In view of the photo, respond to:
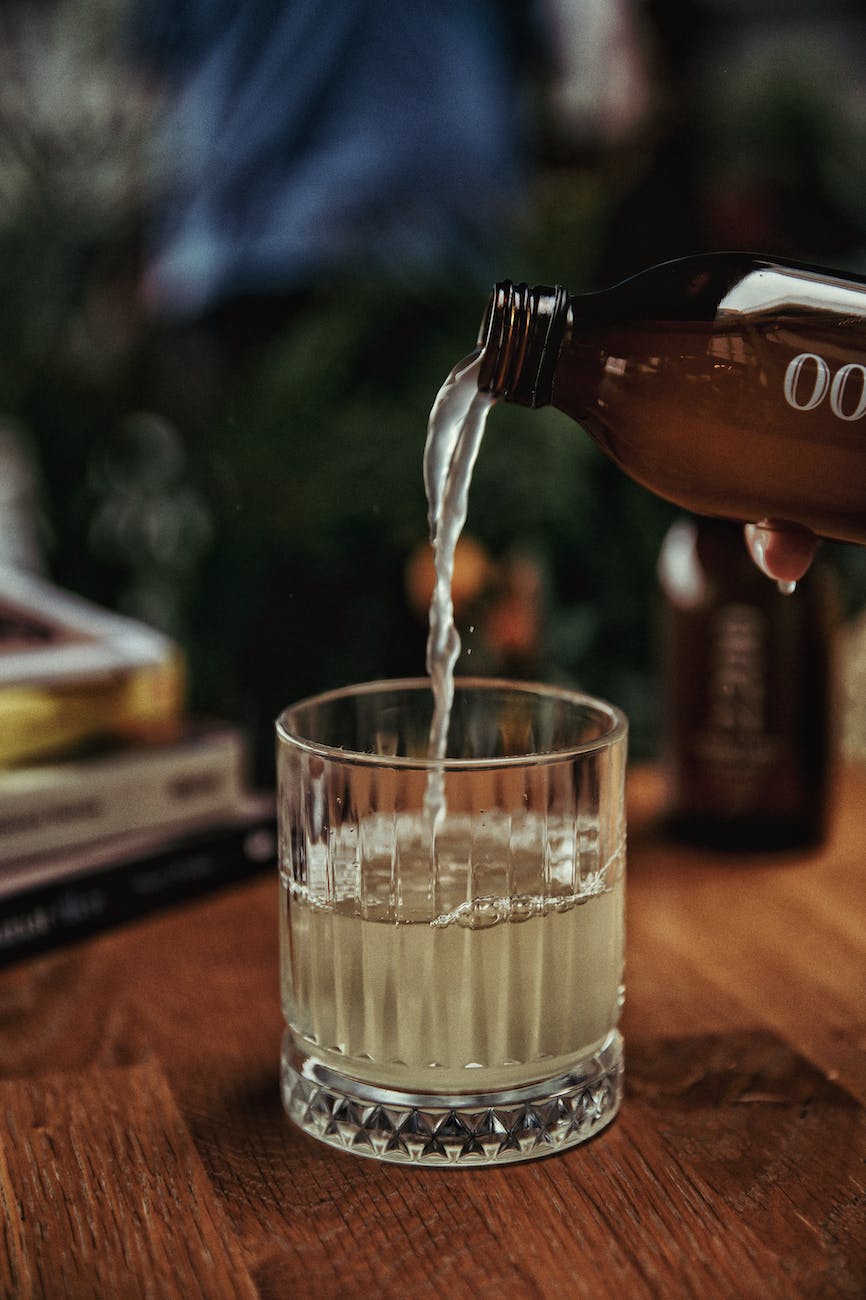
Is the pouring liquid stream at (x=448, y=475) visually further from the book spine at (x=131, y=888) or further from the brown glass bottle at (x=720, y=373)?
the book spine at (x=131, y=888)

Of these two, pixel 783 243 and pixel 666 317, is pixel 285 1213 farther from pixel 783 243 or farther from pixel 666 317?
pixel 783 243

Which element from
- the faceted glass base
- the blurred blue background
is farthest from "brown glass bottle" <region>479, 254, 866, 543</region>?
the blurred blue background

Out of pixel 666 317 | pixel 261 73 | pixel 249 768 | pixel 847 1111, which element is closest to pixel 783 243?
pixel 261 73

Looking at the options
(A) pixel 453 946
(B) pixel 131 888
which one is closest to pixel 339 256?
(B) pixel 131 888

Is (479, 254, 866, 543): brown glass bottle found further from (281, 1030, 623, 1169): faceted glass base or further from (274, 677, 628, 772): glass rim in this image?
(281, 1030, 623, 1169): faceted glass base

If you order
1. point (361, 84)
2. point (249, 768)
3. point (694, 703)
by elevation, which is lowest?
point (249, 768)

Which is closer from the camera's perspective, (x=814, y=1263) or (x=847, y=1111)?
(x=814, y=1263)

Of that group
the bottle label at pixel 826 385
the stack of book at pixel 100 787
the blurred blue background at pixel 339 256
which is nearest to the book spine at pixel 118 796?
the stack of book at pixel 100 787
